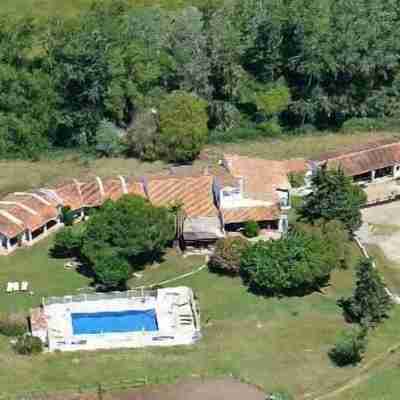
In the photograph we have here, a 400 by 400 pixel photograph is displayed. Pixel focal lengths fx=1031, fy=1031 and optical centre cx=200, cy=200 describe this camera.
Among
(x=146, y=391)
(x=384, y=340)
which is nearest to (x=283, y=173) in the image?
(x=384, y=340)

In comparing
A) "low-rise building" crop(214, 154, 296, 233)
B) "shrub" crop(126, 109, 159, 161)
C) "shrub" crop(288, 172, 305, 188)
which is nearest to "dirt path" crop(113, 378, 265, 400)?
"low-rise building" crop(214, 154, 296, 233)

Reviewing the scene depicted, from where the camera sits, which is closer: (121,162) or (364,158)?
(364,158)

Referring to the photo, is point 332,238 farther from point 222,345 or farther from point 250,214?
point 222,345

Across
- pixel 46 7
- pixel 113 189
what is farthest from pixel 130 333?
pixel 46 7

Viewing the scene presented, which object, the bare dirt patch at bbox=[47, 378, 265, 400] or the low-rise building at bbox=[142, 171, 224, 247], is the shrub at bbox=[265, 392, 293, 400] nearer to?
the bare dirt patch at bbox=[47, 378, 265, 400]

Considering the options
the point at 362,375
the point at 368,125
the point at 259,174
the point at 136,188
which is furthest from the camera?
the point at 368,125

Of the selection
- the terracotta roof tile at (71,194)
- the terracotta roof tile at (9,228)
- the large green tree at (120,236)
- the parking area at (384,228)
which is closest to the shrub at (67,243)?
the large green tree at (120,236)

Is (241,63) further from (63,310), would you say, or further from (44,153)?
(63,310)
